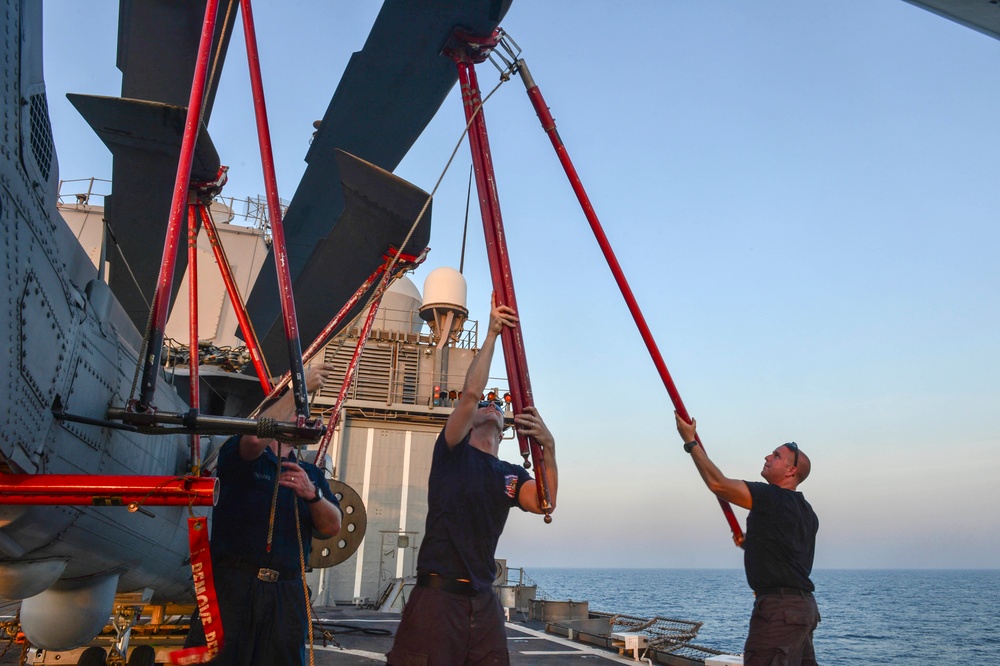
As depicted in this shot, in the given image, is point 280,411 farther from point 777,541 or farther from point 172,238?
point 777,541

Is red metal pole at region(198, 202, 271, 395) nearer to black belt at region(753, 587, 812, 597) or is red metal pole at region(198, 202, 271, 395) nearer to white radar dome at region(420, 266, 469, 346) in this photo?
black belt at region(753, 587, 812, 597)

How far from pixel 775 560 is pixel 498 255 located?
3140 mm

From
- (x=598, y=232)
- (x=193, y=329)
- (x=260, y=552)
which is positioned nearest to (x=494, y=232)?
(x=598, y=232)

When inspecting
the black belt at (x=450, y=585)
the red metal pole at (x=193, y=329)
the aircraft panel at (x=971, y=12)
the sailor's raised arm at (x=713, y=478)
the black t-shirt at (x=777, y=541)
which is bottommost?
the black belt at (x=450, y=585)

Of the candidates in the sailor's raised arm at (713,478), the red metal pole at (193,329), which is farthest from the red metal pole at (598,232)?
the red metal pole at (193,329)

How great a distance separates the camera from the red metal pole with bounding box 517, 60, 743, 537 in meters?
5.15

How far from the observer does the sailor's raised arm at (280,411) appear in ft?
14.4

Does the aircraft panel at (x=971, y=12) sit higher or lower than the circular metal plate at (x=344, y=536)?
higher

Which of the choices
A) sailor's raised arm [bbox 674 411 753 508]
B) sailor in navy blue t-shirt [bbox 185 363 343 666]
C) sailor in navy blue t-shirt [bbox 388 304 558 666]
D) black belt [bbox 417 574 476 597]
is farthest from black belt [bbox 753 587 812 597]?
sailor in navy blue t-shirt [bbox 185 363 343 666]

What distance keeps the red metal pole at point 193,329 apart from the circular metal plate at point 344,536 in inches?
167

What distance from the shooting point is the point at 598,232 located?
5172 mm

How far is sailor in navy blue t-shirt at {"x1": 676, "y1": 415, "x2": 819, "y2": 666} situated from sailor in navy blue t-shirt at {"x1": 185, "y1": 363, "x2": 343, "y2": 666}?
297 centimetres

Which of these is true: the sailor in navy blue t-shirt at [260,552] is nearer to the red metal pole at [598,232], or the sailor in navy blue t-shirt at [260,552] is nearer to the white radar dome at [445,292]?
the red metal pole at [598,232]

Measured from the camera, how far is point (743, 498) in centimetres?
525
